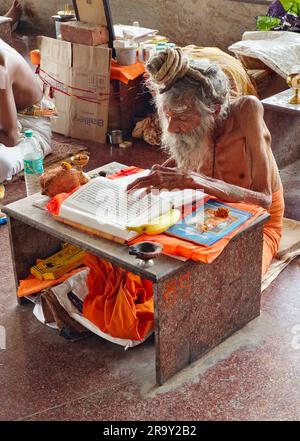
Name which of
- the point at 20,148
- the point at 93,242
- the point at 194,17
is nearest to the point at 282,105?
the point at 20,148

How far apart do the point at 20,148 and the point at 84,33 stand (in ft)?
3.90

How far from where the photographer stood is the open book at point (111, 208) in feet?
10.1

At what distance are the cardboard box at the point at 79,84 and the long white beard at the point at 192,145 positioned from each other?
8.08ft

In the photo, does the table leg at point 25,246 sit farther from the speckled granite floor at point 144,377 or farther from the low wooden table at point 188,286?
the speckled granite floor at point 144,377

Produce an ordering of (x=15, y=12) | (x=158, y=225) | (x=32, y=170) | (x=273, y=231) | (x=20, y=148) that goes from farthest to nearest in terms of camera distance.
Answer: (x=15, y=12), (x=20, y=148), (x=32, y=170), (x=273, y=231), (x=158, y=225)

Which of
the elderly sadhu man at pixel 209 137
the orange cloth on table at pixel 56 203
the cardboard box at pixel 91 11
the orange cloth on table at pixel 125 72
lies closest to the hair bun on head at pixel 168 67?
the elderly sadhu man at pixel 209 137

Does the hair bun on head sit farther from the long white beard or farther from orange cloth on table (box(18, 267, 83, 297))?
orange cloth on table (box(18, 267, 83, 297))

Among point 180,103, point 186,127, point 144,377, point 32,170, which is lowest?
point 144,377

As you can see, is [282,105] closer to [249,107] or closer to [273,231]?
[273,231]

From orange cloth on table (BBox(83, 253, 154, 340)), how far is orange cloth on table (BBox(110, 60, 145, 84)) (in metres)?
2.71

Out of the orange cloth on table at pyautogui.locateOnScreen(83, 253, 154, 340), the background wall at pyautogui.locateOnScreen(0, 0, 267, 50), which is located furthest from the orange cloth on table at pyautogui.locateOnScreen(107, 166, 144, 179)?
the background wall at pyautogui.locateOnScreen(0, 0, 267, 50)

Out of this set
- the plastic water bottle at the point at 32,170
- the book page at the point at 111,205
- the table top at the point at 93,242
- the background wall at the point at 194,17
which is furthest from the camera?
the background wall at the point at 194,17

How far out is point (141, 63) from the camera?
6023 millimetres

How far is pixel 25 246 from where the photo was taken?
12.0 ft
